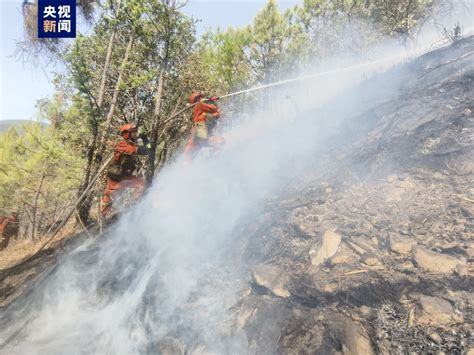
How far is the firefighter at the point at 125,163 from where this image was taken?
20.4 ft

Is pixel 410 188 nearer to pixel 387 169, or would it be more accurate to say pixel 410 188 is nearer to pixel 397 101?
pixel 387 169

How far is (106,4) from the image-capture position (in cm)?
691

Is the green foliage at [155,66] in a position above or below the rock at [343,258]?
above

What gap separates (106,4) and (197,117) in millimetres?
3150

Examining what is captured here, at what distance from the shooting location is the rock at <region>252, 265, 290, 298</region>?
338cm

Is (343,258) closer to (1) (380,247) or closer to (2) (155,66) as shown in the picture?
(1) (380,247)

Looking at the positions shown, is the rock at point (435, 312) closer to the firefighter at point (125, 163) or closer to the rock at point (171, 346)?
the rock at point (171, 346)

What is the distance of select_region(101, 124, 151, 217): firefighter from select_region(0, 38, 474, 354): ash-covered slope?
552mm

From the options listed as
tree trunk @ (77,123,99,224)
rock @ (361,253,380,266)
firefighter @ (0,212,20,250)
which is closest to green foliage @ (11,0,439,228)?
tree trunk @ (77,123,99,224)

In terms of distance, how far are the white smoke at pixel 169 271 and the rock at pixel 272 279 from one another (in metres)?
0.25

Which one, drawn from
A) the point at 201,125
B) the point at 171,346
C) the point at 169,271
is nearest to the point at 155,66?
the point at 201,125

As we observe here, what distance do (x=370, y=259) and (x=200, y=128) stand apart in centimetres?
485

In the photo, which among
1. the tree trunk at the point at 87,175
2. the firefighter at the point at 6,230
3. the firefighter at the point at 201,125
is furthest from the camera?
the firefighter at the point at 6,230

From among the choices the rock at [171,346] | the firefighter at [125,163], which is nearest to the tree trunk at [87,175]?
the firefighter at [125,163]
